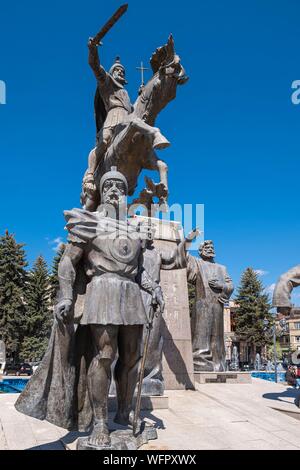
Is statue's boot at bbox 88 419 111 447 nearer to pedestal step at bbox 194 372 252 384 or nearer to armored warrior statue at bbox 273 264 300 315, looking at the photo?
armored warrior statue at bbox 273 264 300 315

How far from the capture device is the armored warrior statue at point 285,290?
5629 mm

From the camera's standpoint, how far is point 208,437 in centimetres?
463

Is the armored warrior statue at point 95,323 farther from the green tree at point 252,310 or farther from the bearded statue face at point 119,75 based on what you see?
the green tree at point 252,310

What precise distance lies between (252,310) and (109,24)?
40.2 metres

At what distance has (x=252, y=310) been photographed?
4528 cm

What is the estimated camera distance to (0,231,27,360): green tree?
33.5 metres

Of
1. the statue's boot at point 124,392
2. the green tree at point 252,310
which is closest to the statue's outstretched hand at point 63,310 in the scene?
the statue's boot at point 124,392

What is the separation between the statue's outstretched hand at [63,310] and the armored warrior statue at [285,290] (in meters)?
2.84

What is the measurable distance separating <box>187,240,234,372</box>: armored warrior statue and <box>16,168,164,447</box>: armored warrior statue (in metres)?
4.51

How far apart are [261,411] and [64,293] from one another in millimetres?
3522

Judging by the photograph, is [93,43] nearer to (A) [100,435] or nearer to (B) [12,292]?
(A) [100,435]
